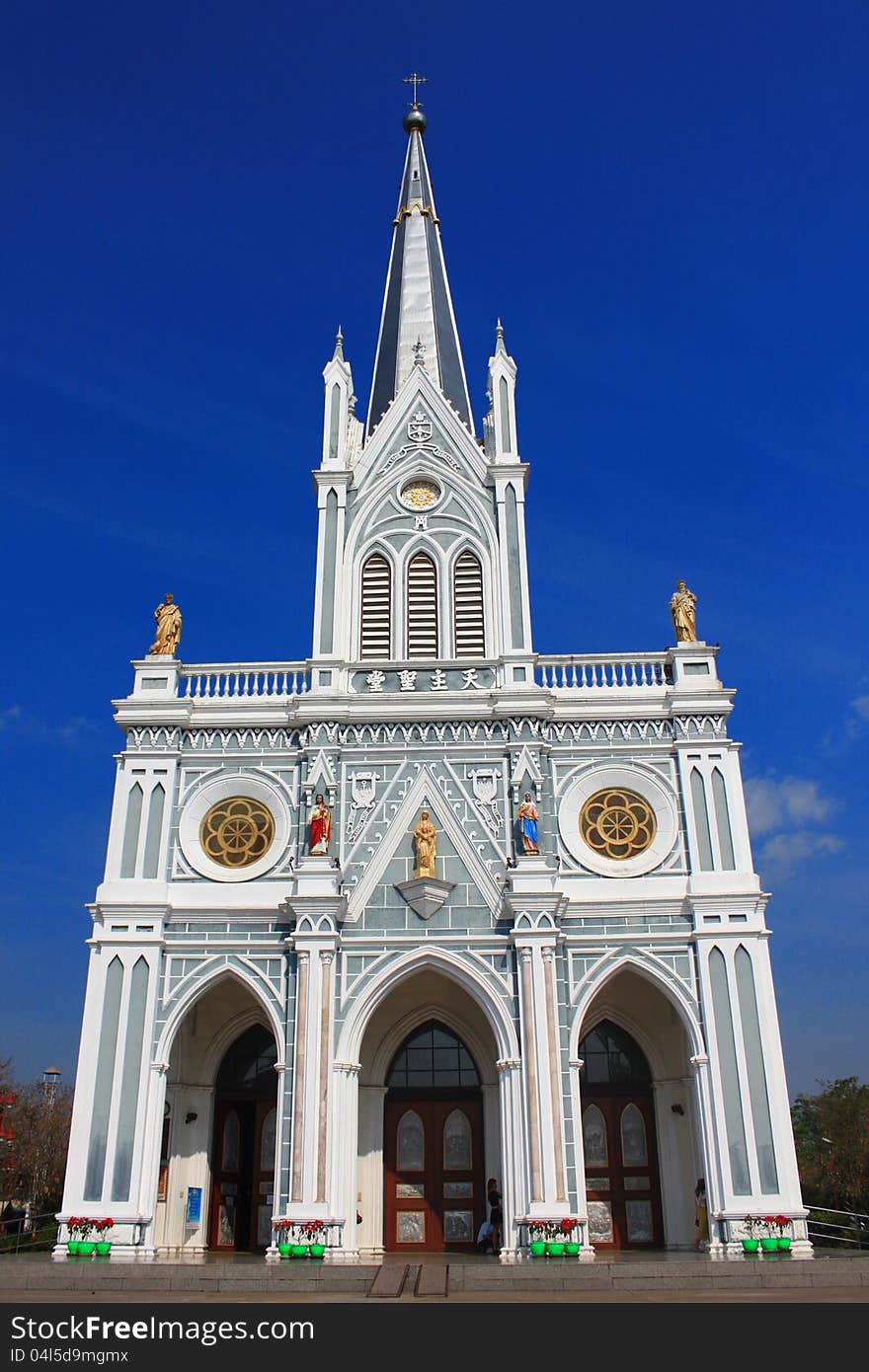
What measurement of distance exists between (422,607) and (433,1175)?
41.6ft

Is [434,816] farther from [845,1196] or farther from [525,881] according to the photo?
[845,1196]

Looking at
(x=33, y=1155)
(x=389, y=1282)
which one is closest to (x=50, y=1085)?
(x=33, y=1155)

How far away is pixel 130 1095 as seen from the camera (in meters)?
22.9

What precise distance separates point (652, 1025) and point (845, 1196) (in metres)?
14.5

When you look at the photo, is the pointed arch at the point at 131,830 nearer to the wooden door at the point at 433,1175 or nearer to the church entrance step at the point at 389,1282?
the wooden door at the point at 433,1175

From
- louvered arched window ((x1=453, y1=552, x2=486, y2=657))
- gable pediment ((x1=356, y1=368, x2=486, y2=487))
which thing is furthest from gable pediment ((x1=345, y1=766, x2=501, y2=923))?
gable pediment ((x1=356, y1=368, x2=486, y2=487))

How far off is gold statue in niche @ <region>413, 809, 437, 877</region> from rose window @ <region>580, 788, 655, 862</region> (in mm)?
3276

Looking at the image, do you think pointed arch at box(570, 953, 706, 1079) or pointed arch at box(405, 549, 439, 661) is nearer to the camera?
pointed arch at box(570, 953, 706, 1079)

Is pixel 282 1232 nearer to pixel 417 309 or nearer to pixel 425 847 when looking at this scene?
pixel 425 847

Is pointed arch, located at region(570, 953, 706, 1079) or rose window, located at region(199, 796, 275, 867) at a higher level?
rose window, located at region(199, 796, 275, 867)

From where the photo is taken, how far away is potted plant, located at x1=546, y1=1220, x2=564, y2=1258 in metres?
20.8

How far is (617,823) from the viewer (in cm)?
2527

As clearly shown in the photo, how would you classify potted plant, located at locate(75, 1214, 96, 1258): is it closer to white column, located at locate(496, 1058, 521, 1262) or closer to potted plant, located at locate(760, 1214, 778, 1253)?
white column, located at locate(496, 1058, 521, 1262)
